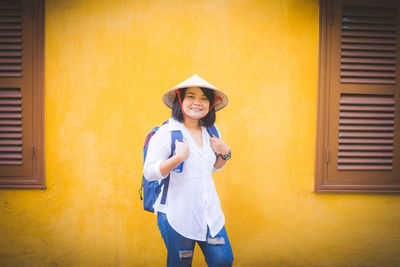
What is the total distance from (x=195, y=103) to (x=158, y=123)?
1019mm

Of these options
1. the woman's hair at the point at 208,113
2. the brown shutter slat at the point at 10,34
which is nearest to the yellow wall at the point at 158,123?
the brown shutter slat at the point at 10,34

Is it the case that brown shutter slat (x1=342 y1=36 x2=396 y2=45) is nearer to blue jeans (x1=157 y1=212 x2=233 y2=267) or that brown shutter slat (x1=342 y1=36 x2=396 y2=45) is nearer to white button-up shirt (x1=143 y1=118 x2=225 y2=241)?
white button-up shirt (x1=143 y1=118 x2=225 y2=241)

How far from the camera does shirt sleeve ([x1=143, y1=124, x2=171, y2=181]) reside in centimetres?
167

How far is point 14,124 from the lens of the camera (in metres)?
2.74

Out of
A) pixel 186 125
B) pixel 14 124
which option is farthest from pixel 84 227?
pixel 186 125

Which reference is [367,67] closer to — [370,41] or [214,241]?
[370,41]

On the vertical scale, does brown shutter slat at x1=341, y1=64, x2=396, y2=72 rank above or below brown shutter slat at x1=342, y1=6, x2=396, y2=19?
below

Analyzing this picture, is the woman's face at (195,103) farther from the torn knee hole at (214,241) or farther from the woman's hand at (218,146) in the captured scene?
the torn knee hole at (214,241)

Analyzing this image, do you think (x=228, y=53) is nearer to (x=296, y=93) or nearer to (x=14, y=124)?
(x=296, y=93)

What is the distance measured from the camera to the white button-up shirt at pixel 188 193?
1.76 m

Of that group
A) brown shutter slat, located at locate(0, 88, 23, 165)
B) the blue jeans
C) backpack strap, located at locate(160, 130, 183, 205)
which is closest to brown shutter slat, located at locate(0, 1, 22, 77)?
brown shutter slat, located at locate(0, 88, 23, 165)

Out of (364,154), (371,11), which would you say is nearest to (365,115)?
(364,154)

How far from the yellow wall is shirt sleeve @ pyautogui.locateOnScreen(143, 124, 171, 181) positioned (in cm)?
102

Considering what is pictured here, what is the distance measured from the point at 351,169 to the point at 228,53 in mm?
1794
